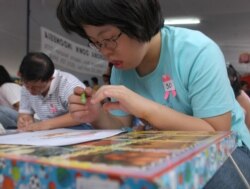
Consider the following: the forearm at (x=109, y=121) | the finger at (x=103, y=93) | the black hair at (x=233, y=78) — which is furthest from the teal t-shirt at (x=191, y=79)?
the black hair at (x=233, y=78)

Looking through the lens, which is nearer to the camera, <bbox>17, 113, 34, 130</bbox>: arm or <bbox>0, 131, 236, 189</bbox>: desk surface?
<bbox>0, 131, 236, 189</bbox>: desk surface

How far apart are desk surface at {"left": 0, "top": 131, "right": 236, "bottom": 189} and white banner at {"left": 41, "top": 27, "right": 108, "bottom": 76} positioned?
268cm

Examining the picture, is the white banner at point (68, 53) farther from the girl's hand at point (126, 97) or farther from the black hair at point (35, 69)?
the girl's hand at point (126, 97)

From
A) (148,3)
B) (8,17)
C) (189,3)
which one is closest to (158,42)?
(148,3)

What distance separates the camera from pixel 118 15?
2.41ft

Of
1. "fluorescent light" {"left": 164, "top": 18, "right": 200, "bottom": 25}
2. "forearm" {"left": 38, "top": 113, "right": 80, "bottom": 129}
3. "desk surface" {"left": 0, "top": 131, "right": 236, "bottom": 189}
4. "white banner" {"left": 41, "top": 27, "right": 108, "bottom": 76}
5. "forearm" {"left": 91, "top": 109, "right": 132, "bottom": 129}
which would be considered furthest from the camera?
"fluorescent light" {"left": 164, "top": 18, "right": 200, "bottom": 25}

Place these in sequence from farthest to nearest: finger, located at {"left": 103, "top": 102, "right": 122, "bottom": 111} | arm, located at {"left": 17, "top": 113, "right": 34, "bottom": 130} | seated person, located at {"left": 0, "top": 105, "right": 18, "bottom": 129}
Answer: seated person, located at {"left": 0, "top": 105, "right": 18, "bottom": 129} → arm, located at {"left": 17, "top": 113, "right": 34, "bottom": 130} → finger, located at {"left": 103, "top": 102, "right": 122, "bottom": 111}

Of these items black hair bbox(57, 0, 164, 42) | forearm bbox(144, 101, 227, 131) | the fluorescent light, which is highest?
the fluorescent light

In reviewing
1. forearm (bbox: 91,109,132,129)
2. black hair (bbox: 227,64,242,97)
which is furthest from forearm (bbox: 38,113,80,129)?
black hair (bbox: 227,64,242,97)

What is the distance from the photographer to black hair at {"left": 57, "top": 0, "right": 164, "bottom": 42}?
28.6 inches

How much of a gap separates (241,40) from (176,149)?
720 cm

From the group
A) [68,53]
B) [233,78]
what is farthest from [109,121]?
[68,53]

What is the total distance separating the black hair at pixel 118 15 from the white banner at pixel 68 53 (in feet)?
7.39

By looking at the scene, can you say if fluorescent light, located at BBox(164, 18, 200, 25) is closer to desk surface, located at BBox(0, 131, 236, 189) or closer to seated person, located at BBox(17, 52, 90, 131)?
seated person, located at BBox(17, 52, 90, 131)
